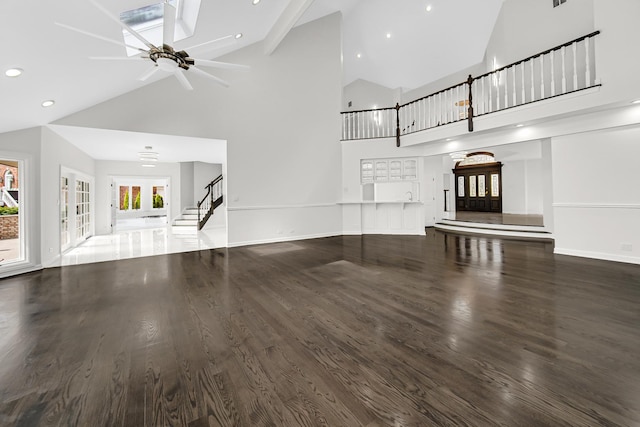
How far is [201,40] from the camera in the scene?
4.71 m

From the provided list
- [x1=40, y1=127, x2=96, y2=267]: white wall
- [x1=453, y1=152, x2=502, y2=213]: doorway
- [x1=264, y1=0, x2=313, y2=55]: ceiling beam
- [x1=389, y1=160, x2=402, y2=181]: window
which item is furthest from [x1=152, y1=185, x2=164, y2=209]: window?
[x1=453, y1=152, x2=502, y2=213]: doorway

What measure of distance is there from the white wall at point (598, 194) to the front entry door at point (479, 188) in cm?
850

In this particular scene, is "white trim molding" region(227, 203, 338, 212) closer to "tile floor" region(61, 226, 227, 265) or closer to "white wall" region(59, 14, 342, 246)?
"white wall" region(59, 14, 342, 246)

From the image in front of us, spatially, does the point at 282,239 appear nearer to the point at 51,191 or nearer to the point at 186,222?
the point at 51,191

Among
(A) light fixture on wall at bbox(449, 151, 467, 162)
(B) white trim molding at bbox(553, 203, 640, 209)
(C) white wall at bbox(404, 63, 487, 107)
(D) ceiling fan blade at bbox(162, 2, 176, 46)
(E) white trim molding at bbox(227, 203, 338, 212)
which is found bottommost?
(B) white trim molding at bbox(553, 203, 640, 209)

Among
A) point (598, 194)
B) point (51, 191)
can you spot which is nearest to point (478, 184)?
point (598, 194)

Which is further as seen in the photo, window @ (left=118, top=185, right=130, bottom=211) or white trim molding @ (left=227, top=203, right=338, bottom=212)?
window @ (left=118, top=185, right=130, bottom=211)

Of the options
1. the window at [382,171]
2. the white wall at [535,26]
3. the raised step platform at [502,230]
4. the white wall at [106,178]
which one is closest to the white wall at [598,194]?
the raised step platform at [502,230]

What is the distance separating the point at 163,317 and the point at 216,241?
4.94 meters

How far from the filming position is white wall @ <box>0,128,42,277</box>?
446 centimetres

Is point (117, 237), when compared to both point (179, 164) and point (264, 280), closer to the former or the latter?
point (179, 164)

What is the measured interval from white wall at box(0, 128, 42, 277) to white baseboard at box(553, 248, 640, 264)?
9.57 m

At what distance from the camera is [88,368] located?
1.89 m

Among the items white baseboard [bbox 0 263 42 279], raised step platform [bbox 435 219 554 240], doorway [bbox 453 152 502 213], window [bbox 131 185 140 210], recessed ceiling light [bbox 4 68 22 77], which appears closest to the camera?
recessed ceiling light [bbox 4 68 22 77]
